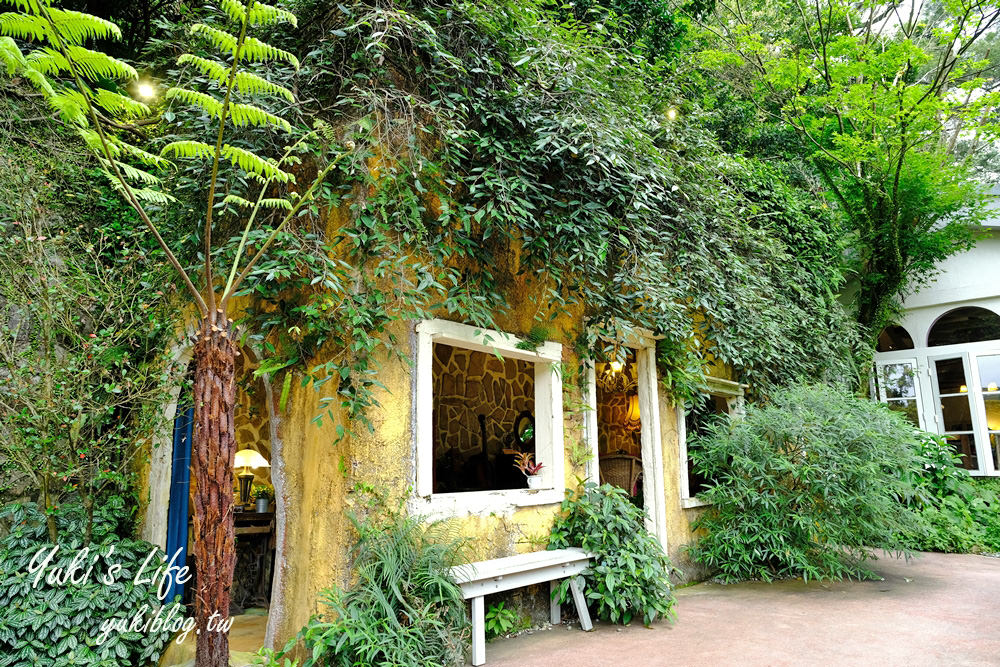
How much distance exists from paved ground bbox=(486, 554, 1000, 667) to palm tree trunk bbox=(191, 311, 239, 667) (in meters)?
2.08

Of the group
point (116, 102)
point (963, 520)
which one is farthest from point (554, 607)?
point (963, 520)

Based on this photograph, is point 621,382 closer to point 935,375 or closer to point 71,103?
point 935,375

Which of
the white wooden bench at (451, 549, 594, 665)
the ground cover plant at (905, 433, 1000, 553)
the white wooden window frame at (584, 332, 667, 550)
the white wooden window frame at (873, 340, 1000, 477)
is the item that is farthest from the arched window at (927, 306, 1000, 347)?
the white wooden bench at (451, 549, 594, 665)

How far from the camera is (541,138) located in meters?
4.45

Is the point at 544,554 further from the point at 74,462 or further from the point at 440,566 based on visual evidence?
the point at 74,462

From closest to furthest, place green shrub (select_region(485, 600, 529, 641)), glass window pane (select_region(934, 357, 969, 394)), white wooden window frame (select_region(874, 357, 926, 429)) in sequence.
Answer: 1. green shrub (select_region(485, 600, 529, 641))
2. glass window pane (select_region(934, 357, 969, 394))
3. white wooden window frame (select_region(874, 357, 926, 429))

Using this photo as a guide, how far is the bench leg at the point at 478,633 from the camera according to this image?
3947mm

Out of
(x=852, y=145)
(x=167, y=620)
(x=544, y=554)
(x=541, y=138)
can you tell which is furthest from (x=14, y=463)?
(x=852, y=145)

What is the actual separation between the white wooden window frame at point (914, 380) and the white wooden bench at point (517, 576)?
811 cm

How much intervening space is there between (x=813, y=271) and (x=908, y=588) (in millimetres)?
4464

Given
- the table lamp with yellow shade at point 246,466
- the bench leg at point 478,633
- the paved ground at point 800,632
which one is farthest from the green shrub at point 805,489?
the table lamp with yellow shade at point 246,466

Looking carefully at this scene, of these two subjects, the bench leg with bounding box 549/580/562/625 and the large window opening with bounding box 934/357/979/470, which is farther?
the large window opening with bounding box 934/357/979/470

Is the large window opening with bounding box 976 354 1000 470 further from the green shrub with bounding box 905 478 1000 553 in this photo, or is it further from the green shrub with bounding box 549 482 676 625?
the green shrub with bounding box 549 482 676 625

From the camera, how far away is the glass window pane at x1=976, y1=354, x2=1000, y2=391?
32.2 feet
